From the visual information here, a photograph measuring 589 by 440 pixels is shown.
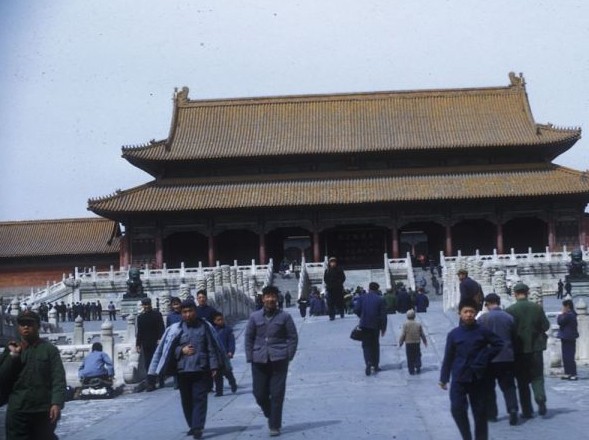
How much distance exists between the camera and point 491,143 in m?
56.4

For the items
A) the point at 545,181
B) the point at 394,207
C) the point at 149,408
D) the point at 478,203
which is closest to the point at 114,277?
the point at 394,207

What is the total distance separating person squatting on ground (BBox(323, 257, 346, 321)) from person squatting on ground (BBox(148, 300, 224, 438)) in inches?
502

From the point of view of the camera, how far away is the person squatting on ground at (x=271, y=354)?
12.2 metres

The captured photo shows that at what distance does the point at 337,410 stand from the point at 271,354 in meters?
2.06

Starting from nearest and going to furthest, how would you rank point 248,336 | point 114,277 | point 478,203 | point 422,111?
point 248,336 → point 114,277 → point 478,203 → point 422,111

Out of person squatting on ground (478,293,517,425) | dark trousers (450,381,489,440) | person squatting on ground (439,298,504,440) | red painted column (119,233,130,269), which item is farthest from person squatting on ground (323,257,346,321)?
red painted column (119,233,130,269)

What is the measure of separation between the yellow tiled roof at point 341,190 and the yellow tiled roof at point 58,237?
6.31m

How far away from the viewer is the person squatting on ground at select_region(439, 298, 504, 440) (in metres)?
10.6

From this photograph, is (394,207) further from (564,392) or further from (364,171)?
(564,392)

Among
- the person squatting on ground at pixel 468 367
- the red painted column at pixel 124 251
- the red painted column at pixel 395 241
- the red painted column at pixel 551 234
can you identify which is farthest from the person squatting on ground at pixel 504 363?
the red painted column at pixel 124 251

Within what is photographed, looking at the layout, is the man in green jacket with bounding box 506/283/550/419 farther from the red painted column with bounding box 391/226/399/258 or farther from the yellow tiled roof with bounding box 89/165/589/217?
the red painted column with bounding box 391/226/399/258

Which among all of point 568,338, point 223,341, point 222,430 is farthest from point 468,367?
point 568,338

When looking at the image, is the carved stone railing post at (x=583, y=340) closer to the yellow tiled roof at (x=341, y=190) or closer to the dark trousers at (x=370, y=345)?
the dark trousers at (x=370, y=345)

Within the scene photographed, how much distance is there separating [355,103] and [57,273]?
1924 cm
